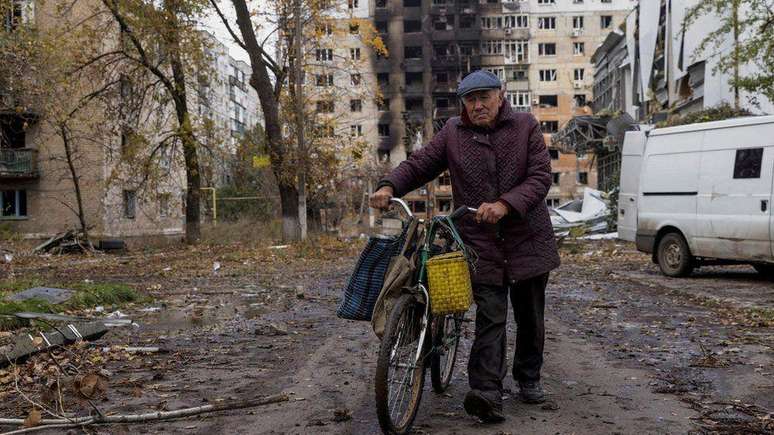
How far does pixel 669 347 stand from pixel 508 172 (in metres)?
3.30

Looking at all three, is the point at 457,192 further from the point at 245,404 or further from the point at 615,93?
the point at 615,93

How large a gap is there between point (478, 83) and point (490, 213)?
800 mm

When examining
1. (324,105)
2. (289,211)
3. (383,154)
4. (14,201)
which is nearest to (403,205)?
(289,211)

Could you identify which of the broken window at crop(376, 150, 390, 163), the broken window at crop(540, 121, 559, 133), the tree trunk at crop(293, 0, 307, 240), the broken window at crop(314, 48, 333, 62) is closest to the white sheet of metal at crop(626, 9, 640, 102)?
the broken window at crop(314, 48, 333, 62)

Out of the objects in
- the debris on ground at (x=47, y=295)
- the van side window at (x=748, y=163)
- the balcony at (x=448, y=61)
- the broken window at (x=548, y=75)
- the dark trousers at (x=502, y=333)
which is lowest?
the debris on ground at (x=47, y=295)

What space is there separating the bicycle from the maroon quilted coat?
22cm

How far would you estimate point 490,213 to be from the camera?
4.25 m

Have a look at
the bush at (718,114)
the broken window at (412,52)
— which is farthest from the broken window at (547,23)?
the bush at (718,114)

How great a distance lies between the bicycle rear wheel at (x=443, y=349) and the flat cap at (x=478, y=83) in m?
1.35

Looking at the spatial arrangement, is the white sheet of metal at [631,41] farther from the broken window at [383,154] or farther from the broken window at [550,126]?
the broken window at [383,154]

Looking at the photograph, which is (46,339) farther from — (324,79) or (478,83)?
(324,79)

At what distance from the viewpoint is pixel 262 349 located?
7.21 m

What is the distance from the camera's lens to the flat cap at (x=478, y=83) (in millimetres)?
4484

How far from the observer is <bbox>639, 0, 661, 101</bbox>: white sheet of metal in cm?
3641
